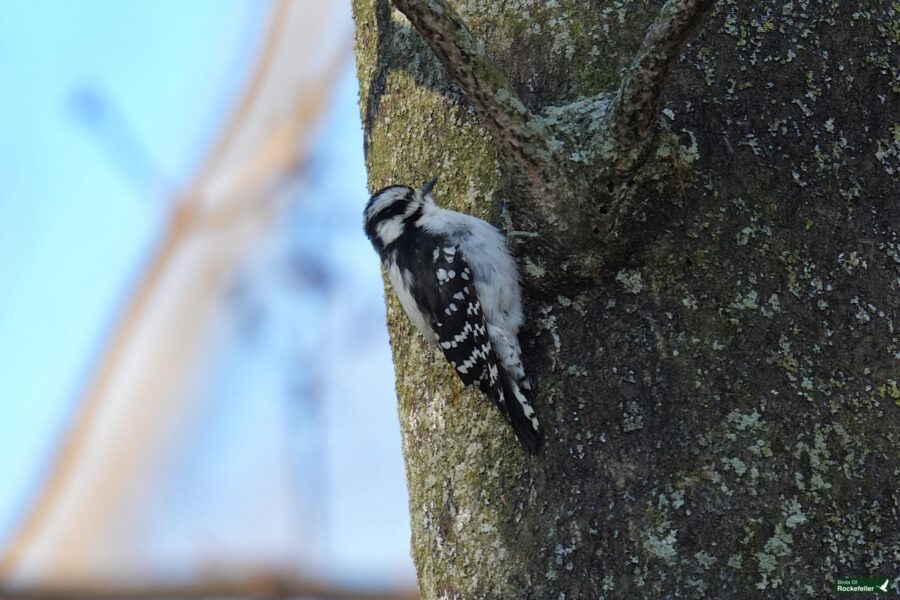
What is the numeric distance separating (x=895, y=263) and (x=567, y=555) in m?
0.92

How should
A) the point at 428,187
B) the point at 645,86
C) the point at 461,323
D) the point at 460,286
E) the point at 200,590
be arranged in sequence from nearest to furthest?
the point at 645,86 < the point at 428,187 < the point at 461,323 < the point at 460,286 < the point at 200,590

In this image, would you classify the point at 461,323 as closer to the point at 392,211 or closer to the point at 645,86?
the point at 392,211

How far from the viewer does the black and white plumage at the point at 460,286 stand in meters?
2.39

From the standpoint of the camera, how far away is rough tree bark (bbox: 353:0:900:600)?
1952 mm

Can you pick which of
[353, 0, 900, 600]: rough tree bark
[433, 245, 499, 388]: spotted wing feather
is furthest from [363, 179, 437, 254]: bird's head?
[353, 0, 900, 600]: rough tree bark

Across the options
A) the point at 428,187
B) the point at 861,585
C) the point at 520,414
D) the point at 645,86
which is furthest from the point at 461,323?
the point at 861,585

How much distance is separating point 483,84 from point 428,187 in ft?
1.85

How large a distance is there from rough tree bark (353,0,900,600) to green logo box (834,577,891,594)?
0.05 ft

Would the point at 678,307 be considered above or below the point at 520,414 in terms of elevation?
above

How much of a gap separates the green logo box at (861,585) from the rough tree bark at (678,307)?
1 centimetres

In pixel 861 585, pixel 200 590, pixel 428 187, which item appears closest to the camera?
pixel 861 585

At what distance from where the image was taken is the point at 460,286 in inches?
130

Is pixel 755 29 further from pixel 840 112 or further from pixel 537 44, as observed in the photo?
pixel 537 44

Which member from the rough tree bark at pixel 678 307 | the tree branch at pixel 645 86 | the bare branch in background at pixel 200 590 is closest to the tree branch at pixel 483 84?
the rough tree bark at pixel 678 307
